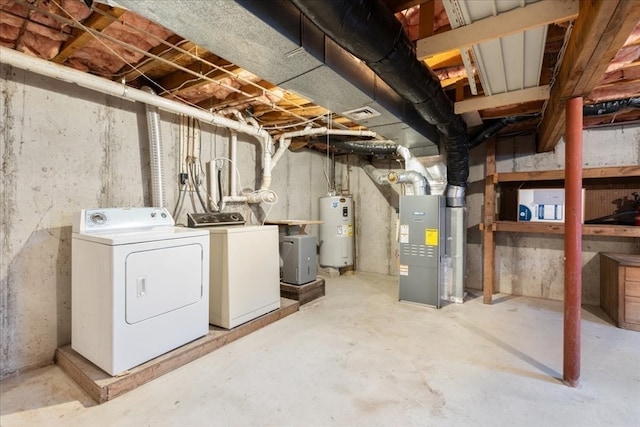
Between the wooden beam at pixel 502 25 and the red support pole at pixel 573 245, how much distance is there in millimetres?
892

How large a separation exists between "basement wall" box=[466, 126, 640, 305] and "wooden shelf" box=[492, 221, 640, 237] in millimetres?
563

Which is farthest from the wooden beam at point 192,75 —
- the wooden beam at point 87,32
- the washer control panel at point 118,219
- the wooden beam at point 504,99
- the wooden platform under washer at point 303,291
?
the wooden platform under washer at point 303,291

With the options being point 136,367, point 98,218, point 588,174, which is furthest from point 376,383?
point 588,174

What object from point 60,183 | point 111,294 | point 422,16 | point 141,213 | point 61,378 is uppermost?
point 422,16

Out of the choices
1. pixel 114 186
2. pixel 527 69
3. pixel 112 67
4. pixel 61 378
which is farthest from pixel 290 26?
pixel 61 378

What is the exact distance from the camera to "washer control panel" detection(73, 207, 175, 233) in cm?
220

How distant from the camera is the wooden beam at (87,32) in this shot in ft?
5.69

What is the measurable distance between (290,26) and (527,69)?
5.77 ft

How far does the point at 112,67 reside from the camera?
8.13ft

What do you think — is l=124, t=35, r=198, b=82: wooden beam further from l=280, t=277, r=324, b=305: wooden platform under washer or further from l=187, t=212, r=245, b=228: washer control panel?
l=280, t=277, r=324, b=305: wooden platform under washer

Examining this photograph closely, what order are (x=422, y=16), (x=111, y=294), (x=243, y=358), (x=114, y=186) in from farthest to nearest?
(x=114, y=186) < (x=243, y=358) < (x=111, y=294) < (x=422, y=16)

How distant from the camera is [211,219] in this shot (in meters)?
3.09

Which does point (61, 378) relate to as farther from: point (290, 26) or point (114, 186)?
point (290, 26)

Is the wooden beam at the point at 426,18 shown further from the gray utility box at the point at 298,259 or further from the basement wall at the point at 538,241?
the basement wall at the point at 538,241
